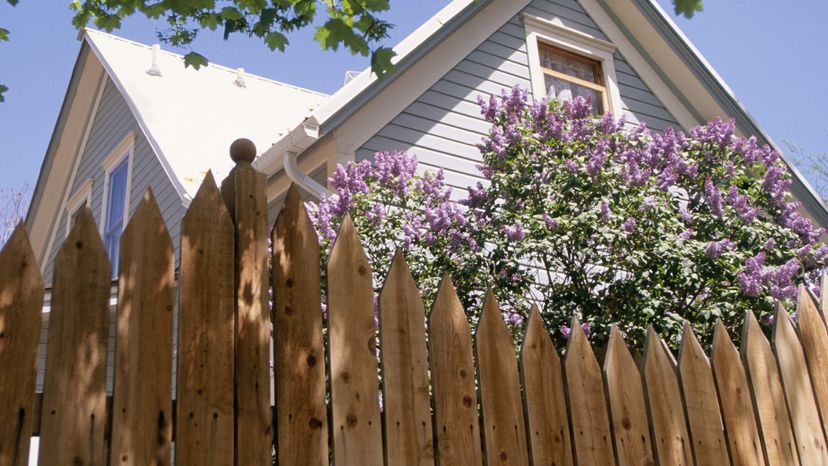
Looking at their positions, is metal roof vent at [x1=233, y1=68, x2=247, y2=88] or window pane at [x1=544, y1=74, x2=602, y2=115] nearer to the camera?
window pane at [x1=544, y1=74, x2=602, y2=115]

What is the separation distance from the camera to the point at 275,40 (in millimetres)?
Answer: 4137

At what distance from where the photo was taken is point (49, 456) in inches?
84.0

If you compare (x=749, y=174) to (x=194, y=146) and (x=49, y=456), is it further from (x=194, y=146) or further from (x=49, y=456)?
(x=49, y=456)

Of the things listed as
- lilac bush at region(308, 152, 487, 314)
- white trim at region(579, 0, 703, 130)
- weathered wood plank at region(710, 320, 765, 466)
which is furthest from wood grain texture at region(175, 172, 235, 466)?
white trim at region(579, 0, 703, 130)

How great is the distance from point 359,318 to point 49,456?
0.97 metres

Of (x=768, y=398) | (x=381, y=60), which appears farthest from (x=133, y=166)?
(x=768, y=398)

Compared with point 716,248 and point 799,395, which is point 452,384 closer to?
point 799,395

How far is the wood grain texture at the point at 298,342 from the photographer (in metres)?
2.46

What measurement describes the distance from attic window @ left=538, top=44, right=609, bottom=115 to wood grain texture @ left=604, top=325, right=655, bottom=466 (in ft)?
22.7

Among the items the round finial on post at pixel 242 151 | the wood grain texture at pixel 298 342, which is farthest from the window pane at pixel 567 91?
the wood grain texture at pixel 298 342

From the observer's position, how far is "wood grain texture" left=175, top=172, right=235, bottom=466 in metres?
2.33

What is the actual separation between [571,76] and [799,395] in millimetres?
6989

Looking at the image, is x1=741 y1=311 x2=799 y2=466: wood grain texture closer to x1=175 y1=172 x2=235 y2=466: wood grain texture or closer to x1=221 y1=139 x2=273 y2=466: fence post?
x1=221 y1=139 x2=273 y2=466: fence post

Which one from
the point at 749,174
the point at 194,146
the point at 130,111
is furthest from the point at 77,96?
the point at 749,174
